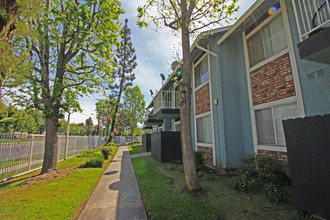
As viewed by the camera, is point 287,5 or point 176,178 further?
point 176,178

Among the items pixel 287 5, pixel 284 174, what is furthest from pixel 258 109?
pixel 287 5

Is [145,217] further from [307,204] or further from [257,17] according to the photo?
[257,17]

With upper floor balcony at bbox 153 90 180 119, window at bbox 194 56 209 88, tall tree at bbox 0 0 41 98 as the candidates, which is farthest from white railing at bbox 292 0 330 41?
upper floor balcony at bbox 153 90 180 119

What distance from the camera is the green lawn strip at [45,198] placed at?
3192mm

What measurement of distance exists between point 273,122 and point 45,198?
7.23 meters

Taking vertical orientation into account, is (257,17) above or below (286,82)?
above

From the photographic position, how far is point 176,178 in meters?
5.56

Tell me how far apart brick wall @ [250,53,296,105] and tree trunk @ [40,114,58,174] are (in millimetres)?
8453

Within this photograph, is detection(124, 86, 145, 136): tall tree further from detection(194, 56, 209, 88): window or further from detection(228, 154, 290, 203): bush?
detection(228, 154, 290, 203): bush

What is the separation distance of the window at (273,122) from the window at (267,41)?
200 centimetres

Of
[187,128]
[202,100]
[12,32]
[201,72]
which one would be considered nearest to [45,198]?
[12,32]

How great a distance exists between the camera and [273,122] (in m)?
5.17

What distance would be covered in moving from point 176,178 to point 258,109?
4.05 meters

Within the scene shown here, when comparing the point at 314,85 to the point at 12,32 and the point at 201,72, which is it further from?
the point at 12,32
